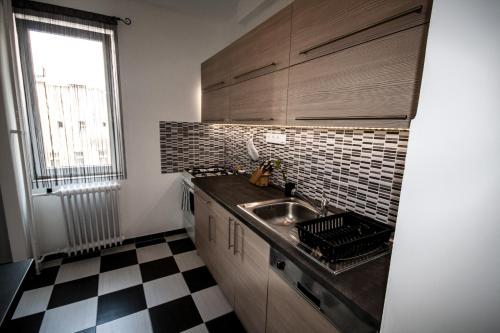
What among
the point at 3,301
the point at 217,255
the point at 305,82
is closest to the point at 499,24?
the point at 305,82

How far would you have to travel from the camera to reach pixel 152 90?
244cm

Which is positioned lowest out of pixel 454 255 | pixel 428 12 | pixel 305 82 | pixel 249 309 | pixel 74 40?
pixel 249 309

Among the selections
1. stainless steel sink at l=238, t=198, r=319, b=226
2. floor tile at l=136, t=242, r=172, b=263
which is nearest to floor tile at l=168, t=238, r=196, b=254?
floor tile at l=136, t=242, r=172, b=263

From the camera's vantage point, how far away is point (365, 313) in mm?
686

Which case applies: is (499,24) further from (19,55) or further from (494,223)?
(19,55)

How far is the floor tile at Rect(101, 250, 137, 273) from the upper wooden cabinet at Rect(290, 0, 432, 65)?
2.38 m

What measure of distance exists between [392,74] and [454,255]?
70 centimetres

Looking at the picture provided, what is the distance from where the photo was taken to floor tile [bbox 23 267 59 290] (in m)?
1.91

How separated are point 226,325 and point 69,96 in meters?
2.38

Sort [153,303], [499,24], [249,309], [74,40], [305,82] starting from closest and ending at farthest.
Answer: [499,24]
[305,82]
[249,309]
[153,303]
[74,40]

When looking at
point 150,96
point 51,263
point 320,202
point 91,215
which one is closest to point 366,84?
point 320,202

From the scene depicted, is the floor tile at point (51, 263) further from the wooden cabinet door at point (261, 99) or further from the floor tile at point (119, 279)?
the wooden cabinet door at point (261, 99)

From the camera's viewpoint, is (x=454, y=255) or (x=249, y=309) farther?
(x=249, y=309)

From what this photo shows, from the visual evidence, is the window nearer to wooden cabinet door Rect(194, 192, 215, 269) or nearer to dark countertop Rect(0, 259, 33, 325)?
wooden cabinet door Rect(194, 192, 215, 269)
